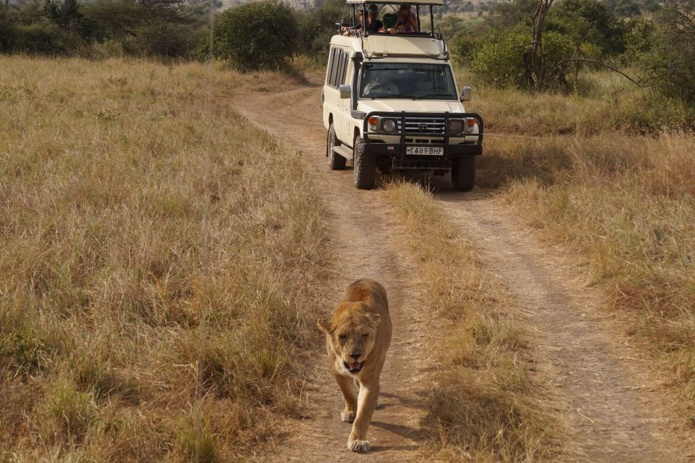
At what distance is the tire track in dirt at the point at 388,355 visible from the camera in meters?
4.91

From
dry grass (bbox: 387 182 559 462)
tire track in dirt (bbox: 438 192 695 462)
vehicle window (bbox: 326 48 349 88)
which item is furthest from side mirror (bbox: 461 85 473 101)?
dry grass (bbox: 387 182 559 462)

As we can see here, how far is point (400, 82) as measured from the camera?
12070 millimetres

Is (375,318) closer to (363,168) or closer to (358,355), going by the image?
(358,355)

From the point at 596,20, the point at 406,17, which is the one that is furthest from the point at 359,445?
the point at 596,20

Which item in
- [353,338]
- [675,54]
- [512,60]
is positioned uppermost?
[675,54]

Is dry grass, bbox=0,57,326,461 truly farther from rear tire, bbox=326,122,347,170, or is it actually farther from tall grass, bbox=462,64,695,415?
tall grass, bbox=462,64,695,415

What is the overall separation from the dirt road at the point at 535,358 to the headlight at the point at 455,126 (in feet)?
3.26

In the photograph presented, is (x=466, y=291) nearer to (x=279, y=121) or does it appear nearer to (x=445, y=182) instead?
(x=445, y=182)

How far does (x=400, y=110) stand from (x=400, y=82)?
76cm

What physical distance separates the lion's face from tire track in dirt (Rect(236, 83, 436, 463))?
0.52 metres

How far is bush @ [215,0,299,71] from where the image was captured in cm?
2728

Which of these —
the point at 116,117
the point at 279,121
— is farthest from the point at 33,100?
the point at 279,121

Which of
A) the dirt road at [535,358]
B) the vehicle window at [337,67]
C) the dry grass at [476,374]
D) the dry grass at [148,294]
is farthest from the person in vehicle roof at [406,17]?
the dry grass at [476,374]

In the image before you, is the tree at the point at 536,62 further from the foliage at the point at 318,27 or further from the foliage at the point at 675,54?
the foliage at the point at 318,27
